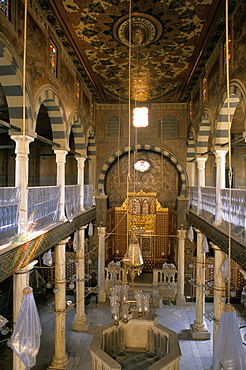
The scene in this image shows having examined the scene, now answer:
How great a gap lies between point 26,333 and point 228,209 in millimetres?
4677

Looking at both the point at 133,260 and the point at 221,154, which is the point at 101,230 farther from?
the point at 133,260

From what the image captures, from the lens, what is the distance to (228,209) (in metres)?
6.22

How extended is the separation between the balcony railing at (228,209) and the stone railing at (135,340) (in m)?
3.03

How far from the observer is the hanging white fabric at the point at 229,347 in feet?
9.62

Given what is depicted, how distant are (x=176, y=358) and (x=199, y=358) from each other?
3.14 meters

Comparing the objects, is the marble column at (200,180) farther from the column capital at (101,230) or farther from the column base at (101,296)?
the column base at (101,296)

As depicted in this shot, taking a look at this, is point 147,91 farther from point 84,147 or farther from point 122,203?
point 122,203

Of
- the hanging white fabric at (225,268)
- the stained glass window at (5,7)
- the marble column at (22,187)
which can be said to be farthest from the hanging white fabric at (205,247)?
the stained glass window at (5,7)

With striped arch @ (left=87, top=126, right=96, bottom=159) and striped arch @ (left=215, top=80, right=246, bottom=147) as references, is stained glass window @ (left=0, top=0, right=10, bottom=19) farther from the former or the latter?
striped arch @ (left=87, top=126, right=96, bottom=159)

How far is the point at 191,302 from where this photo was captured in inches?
483

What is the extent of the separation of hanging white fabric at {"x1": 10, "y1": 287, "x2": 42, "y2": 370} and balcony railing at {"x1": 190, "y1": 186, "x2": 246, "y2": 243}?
3.22 metres

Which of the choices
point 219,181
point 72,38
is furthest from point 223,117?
point 72,38

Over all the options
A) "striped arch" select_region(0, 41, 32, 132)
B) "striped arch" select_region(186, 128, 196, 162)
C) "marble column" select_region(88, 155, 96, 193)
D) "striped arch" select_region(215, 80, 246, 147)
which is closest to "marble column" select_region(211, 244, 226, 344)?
"striped arch" select_region(215, 80, 246, 147)

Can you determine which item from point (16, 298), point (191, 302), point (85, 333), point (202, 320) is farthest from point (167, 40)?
point (191, 302)
